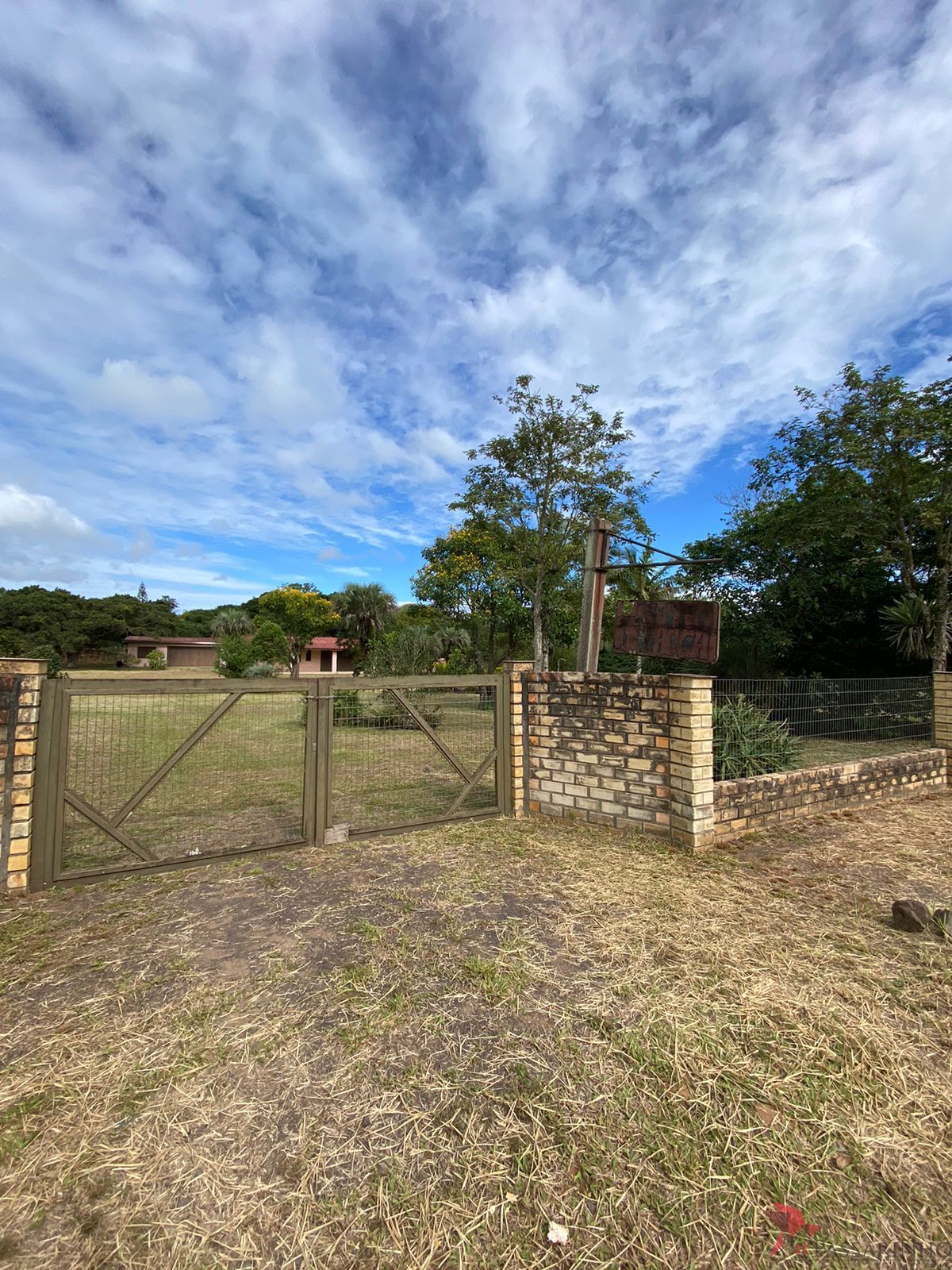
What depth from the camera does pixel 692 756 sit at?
4.01 metres

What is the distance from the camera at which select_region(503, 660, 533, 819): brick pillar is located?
16.1 ft

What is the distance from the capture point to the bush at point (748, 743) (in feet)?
15.9

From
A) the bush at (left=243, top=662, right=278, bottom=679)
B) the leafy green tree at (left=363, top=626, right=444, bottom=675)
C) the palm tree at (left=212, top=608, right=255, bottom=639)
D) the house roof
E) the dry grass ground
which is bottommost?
the dry grass ground

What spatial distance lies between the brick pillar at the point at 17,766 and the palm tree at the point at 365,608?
1282 inches

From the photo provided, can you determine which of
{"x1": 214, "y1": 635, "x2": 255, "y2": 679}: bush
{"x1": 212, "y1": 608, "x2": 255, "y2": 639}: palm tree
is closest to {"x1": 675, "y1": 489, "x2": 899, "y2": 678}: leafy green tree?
{"x1": 214, "y1": 635, "x2": 255, "y2": 679}: bush

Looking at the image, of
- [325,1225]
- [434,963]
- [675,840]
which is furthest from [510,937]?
[675,840]

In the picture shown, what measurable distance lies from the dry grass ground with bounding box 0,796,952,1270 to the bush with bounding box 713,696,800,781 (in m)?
1.65

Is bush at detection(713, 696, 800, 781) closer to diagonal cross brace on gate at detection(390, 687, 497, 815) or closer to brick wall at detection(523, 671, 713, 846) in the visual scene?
brick wall at detection(523, 671, 713, 846)

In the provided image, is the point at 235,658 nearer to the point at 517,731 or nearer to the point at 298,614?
the point at 298,614

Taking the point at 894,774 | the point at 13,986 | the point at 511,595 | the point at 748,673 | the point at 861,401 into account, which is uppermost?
the point at 861,401

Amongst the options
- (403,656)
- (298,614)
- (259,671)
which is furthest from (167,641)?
(403,656)

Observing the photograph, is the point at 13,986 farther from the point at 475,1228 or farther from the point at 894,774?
the point at 894,774

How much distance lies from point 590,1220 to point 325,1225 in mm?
683

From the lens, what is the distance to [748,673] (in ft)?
41.8
